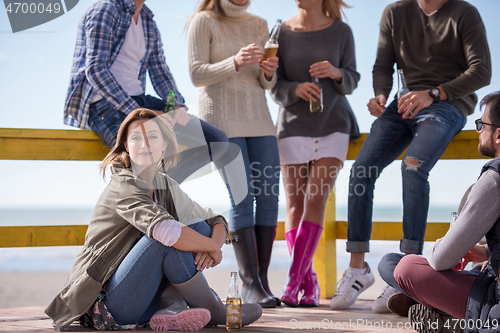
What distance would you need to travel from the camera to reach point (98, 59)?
1.96 m

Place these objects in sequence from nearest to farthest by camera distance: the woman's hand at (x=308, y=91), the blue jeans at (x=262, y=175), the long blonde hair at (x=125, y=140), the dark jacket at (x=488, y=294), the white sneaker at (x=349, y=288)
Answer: the dark jacket at (x=488, y=294)
the long blonde hair at (x=125, y=140)
the white sneaker at (x=349, y=288)
the blue jeans at (x=262, y=175)
the woman's hand at (x=308, y=91)

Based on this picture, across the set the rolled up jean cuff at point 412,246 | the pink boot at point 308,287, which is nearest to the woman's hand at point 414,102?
the rolled up jean cuff at point 412,246

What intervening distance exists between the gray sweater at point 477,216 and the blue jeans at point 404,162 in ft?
2.48

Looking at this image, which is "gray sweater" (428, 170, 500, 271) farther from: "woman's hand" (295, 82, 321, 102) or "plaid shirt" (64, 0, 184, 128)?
"plaid shirt" (64, 0, 184, 128)

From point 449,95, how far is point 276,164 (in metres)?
0.86

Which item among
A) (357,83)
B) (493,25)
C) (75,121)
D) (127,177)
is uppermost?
(493,25)

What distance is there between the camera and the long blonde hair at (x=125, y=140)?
65.4 inches

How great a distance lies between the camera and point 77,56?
2047mm

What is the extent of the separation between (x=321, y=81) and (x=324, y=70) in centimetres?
10

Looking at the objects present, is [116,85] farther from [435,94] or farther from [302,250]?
[435,94]

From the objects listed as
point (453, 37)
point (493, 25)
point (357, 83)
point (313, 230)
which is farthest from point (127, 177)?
point (493, 25)

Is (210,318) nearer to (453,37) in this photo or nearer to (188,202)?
(188,202)

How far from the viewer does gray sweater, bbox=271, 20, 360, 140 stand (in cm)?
239

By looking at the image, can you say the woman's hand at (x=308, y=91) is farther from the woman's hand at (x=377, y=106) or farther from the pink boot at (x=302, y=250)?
the pink boot at (x=302, y=250)
